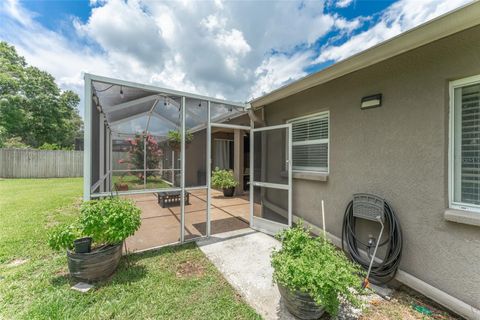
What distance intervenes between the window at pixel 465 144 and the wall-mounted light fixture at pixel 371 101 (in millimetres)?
701

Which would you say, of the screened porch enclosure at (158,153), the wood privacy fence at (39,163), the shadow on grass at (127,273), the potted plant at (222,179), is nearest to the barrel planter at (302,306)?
the shadow on grass at (127,273)

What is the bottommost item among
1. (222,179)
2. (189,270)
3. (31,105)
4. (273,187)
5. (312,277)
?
(189,270)

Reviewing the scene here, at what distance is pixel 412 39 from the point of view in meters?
2.13

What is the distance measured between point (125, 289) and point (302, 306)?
2.09m

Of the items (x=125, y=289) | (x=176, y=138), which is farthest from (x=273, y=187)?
(x=125, y=289)

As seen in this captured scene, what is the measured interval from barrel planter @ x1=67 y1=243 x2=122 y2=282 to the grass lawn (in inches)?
5.3

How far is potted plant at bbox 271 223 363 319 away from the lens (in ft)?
5.81

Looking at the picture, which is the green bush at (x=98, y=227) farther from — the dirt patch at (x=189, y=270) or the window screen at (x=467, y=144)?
the window screen at (x=467, y=144)

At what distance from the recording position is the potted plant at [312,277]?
1.77m

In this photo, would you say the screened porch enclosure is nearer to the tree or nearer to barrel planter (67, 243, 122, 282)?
barrel planter (67, 243, 122, 282)

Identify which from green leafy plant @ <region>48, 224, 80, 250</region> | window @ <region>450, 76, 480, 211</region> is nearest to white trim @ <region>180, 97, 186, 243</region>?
green leafy plant @ <region>48, 224, 80, 250</region>

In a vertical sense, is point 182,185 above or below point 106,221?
above

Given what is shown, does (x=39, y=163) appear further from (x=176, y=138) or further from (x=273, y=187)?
(x=273, y=187)

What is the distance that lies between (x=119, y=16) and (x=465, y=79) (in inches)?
250
